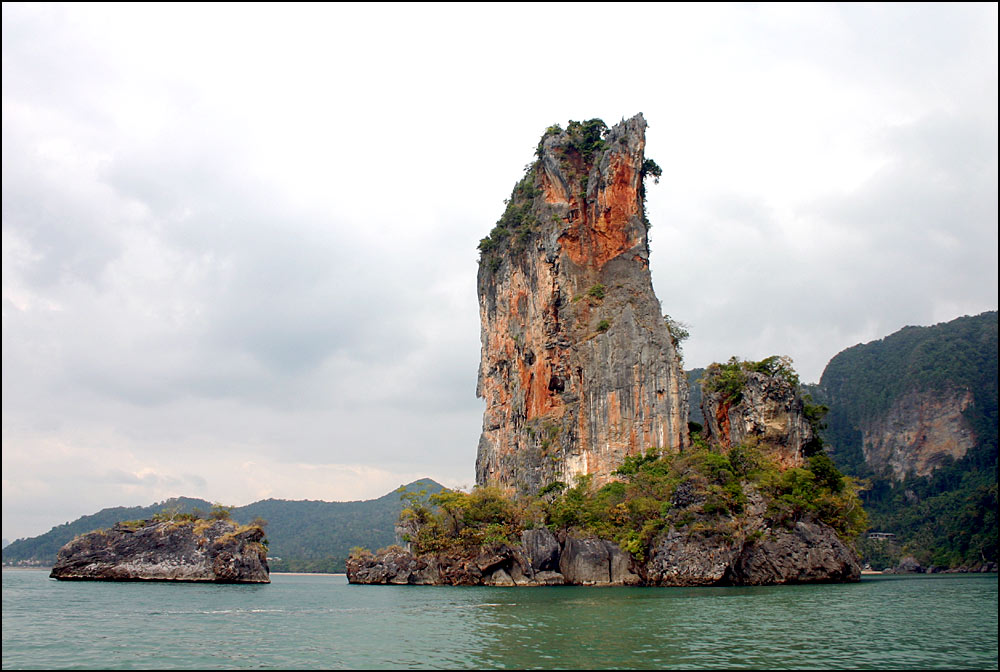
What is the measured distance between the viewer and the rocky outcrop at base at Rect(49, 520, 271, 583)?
47.2m

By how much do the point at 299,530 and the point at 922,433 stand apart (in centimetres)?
11717

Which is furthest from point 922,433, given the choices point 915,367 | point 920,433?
point 915,367

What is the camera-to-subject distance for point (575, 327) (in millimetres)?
59469

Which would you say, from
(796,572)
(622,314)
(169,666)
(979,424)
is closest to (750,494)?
(796,572)

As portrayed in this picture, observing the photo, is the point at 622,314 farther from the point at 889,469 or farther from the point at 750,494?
the point at 889,469

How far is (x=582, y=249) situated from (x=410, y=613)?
132 ft

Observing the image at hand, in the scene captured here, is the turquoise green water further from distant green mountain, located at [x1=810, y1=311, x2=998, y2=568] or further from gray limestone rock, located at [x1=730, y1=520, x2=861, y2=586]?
distant green mountain, located at [x1=810, y1=311, x2=998, y2=568]

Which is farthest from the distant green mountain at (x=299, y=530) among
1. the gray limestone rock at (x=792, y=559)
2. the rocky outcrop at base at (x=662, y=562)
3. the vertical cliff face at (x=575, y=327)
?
the gray limestone rock at (x=792, y=559)

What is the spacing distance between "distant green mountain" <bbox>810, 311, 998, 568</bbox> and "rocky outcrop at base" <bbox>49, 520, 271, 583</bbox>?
64000mm

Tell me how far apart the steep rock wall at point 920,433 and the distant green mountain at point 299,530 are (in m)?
75.9

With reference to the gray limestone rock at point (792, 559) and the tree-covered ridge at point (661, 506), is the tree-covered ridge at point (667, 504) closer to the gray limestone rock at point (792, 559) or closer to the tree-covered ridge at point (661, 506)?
the tree-covered ridge at point (661, 506)

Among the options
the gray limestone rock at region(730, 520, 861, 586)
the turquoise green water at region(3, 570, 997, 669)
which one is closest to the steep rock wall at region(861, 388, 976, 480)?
the gray limestone rock at region(730, 520, 861, 586)

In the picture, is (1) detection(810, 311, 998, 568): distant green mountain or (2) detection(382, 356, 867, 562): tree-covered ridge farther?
(1) detection(810, 311, 998, 568): distant green mountain

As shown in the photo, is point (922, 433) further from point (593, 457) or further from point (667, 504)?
point (667, 504)
